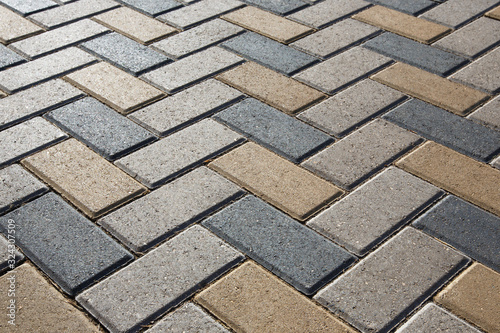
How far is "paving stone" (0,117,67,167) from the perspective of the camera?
8.11 ft

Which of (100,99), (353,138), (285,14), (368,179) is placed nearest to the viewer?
(368,179)

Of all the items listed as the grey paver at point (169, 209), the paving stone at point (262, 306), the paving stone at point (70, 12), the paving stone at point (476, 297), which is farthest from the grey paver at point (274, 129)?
the paving stone at point (70, 12)

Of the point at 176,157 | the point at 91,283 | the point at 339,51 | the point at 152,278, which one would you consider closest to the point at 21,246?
the point at 91,283

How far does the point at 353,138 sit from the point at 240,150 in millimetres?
517

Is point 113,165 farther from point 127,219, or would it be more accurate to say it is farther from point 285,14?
point 285,14

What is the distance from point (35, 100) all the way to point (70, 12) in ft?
3.44

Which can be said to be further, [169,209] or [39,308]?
A: [169,209]

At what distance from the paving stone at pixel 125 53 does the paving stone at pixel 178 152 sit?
0.64 meters

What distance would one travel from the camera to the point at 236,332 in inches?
70.5

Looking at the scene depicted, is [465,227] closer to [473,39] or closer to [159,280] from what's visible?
[159,280]

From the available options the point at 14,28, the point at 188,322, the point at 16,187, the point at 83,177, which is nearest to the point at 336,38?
the point at 83,177

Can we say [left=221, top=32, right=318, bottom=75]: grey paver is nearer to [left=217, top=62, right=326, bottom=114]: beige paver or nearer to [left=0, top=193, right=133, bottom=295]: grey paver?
[left=217, top=62, right=326, bottom=114]: beige paver

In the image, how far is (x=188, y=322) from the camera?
5.95 feet

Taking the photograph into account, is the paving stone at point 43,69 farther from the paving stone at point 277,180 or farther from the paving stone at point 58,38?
the paving stone at point 277,180
